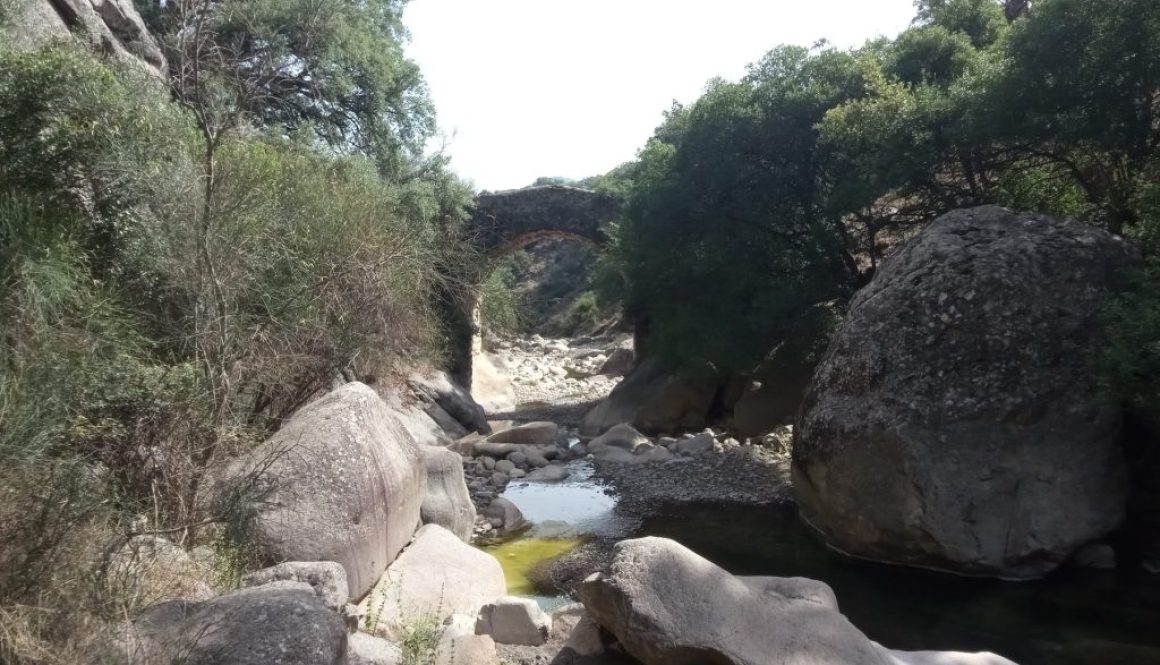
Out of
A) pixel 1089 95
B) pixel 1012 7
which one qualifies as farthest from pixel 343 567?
pixel 1012 7

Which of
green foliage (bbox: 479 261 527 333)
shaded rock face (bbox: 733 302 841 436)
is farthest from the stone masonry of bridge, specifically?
shaded rock face (bbox: 733 302 841 436)

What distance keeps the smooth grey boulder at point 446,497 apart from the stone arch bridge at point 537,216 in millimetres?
13239

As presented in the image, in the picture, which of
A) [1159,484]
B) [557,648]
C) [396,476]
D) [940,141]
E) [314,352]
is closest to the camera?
[557,648]

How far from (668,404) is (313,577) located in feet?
47.6

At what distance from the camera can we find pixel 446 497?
32.2ft

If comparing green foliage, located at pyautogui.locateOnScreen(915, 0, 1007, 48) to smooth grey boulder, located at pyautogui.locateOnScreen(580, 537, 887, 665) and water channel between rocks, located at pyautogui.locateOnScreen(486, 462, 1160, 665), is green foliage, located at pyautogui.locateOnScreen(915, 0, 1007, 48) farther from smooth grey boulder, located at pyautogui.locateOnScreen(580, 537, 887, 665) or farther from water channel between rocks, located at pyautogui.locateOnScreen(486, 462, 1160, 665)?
smooth grey boulder, located at pyautogui.locateOnScreen(580, 537, 887, 665)

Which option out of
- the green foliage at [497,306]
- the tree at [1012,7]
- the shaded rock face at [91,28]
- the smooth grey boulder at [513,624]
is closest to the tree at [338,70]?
the shaded rock face at [91,28]

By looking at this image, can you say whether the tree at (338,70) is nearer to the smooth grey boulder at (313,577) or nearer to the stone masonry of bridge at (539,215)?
the stone masonry of bridge at (539,215)

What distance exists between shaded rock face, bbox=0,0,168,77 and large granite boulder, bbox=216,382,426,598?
5881mm

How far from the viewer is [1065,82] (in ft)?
34.3

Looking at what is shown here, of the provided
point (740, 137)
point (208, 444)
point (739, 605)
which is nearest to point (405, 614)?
point (208, 444)

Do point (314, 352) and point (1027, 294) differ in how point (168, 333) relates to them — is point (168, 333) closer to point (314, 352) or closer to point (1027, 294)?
point (314, 352)

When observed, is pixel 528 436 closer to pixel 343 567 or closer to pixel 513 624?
pixel 513 624

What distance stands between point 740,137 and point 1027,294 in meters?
7.88
